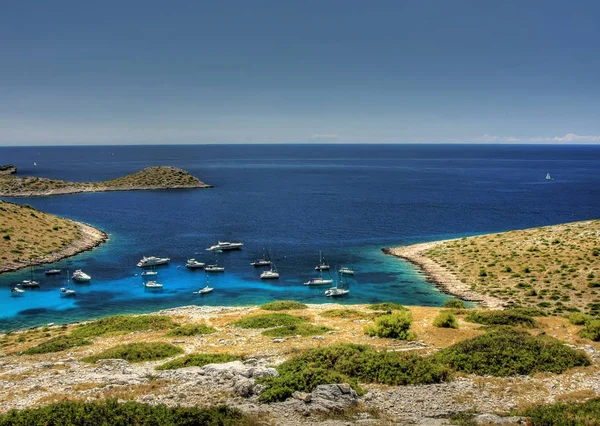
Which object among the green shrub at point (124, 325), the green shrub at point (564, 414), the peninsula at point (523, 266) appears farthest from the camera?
the peninsula at point (523, 266)

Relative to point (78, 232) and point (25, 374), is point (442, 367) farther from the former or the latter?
point (78, 232)

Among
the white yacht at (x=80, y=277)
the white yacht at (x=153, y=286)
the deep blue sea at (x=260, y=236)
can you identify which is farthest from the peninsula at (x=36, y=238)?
the white yacht at (x=153, y=286)

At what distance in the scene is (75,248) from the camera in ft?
328

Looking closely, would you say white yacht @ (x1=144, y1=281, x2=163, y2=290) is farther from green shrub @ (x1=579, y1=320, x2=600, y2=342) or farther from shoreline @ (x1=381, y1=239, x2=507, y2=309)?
green shrub @ (x1=579, y1=320, x2=600, y2=342)

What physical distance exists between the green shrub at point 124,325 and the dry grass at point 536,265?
49168mm

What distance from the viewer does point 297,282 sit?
266ft

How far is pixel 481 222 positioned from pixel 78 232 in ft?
363

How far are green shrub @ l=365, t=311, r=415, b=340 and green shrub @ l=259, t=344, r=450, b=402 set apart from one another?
651cm

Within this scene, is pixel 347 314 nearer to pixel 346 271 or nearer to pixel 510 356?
pixel 510 356

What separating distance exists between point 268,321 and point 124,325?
1563 centimetres

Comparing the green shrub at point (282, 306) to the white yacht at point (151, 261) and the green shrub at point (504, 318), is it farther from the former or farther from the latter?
the white yacht at point (151, 261)

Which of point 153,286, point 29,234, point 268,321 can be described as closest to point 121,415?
point 268,321

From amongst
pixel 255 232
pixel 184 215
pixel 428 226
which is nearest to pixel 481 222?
pixel 428 226

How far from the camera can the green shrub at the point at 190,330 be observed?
41.8 metres
